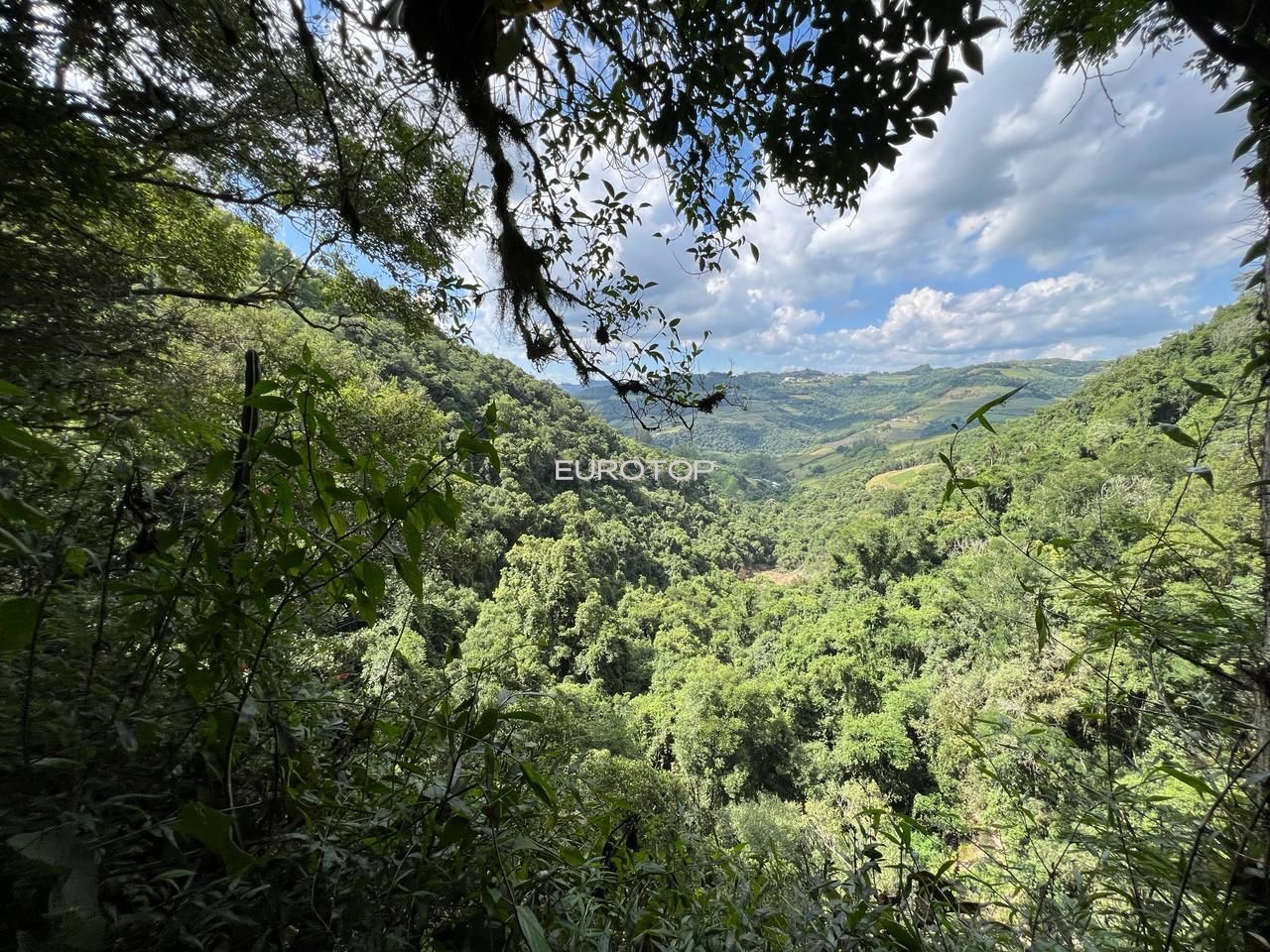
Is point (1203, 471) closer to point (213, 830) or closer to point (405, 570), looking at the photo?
point (405, 570)

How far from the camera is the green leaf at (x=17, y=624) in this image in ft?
1.59

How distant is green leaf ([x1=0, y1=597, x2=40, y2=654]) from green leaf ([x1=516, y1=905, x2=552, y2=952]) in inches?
23.1

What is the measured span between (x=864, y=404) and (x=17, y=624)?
137093mm

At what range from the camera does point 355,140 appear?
3.16m

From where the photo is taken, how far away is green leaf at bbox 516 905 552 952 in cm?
54

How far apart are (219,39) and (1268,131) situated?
13.4 ft

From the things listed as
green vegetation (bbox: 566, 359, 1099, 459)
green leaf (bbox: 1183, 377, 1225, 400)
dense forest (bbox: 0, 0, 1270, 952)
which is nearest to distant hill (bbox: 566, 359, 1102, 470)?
green vegetation (bbox: 566, 359, 1099, 459)

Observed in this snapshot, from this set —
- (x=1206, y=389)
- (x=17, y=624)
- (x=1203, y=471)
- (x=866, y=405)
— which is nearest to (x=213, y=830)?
(x=17, y=624)

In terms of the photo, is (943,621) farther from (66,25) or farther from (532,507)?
(66,25)

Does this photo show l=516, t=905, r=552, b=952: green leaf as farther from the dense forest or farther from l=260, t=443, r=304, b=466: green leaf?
l=260, t=443, r=304, b=466: green leaf

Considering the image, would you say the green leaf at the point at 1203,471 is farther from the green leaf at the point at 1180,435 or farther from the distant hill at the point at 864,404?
the distant hill at the point at 864,404

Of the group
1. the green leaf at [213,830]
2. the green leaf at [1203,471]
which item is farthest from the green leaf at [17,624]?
the green leaf at [1203,471]

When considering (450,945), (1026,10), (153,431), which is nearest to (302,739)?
(450,945)

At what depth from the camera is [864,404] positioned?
4840 inches
